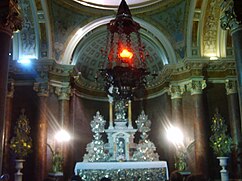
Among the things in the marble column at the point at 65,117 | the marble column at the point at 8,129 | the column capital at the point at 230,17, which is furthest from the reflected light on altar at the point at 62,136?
the column capital at the point at 230,17

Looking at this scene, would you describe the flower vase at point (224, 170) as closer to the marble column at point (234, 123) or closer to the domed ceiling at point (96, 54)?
the marble column at point (234, 123)

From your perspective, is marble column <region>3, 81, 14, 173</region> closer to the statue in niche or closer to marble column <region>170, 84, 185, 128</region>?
the statue in niche

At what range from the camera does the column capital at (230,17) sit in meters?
7.72

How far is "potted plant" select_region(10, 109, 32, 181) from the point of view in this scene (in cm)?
1214

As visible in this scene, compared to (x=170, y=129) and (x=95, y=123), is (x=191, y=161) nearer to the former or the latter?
(x=170, y=129)

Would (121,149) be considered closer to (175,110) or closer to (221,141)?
(175,110)

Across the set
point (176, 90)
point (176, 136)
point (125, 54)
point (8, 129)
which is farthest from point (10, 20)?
point (176, 136)

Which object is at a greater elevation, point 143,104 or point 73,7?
point 73,7

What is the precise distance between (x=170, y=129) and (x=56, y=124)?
5.26 meters

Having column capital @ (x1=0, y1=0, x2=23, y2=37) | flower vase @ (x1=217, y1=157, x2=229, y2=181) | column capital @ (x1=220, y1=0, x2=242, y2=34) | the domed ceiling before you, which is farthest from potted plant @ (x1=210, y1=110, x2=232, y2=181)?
column capital @ (x1=0, y1=0, x2=23, y2=37)

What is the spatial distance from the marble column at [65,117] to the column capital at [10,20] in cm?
682

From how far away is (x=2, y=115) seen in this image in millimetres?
7250

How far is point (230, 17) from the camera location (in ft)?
25.9

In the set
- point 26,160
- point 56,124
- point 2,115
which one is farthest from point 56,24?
point 2,115
